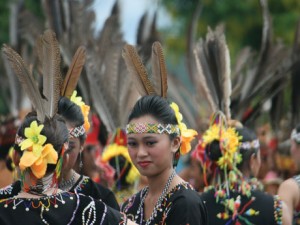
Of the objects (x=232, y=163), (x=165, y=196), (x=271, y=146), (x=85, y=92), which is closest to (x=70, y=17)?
(x=85, y=92)

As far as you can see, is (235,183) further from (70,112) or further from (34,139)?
(34,139)

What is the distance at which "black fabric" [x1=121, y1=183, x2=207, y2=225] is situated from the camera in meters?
4.75

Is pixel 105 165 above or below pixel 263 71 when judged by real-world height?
below

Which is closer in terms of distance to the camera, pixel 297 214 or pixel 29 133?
pixel 29 133

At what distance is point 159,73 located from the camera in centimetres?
544

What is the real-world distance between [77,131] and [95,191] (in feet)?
1.36

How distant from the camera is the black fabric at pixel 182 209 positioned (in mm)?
4746

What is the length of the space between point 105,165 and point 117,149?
0.57 ft

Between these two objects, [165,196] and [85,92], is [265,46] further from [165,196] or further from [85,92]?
[165,196]

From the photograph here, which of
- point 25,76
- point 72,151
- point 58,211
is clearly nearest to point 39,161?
point 58,211

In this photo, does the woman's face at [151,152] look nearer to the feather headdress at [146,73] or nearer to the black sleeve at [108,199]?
the feather headdress at [146,73]

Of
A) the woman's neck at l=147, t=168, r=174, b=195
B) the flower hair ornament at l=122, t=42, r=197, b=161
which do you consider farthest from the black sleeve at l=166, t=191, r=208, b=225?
the flower hair ornament at l=122, t=42, r=197, b=161

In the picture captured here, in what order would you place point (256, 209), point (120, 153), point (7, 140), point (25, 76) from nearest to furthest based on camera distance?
point (25, 76), point (256, 209), point (120, 153), point (7, 140)

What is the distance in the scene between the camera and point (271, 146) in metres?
9.84
